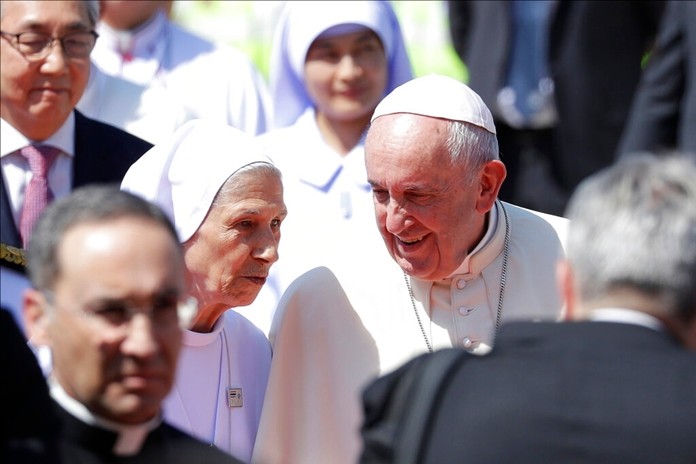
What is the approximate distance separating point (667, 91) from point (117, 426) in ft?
15.3

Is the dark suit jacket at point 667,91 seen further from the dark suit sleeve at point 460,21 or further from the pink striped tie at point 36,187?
the pink striped tie at point 36,187

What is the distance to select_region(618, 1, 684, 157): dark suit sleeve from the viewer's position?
7.49 meters

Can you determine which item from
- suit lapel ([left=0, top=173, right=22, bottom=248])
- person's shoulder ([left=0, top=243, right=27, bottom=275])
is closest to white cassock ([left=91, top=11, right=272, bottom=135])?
suit lapel ([left=0, top=173, right=22, bottom=248])

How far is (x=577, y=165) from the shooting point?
7.86 metres

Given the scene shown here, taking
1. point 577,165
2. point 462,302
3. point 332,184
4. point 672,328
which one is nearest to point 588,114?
point 577,165

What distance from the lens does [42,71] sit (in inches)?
256

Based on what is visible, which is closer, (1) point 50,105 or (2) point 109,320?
(2) point 109,320

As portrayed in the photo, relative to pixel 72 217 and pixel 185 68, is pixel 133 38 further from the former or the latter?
pixel 72 217

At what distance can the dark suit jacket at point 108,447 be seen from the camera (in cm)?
343

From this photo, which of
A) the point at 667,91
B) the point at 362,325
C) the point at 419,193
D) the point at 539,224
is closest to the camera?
the point at 419,193

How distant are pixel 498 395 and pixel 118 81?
15.0ft

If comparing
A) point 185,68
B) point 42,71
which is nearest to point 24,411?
point 42,71

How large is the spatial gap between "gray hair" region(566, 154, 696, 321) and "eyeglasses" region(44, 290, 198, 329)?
85 cm

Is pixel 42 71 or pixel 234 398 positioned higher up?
pixel 42 71
